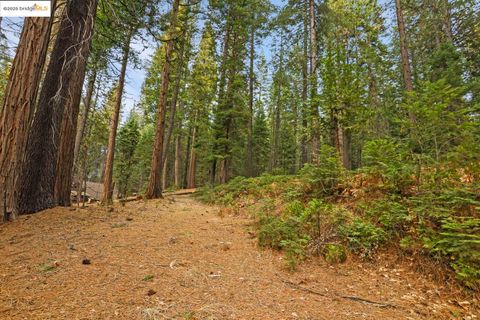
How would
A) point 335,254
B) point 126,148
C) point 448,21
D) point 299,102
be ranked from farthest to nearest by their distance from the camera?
point 126,148
point 448,21
point 299,102
point 335,254

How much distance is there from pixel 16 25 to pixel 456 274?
7567 mm

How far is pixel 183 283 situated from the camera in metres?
2.41

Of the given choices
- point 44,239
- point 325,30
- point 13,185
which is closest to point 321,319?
point 44,239

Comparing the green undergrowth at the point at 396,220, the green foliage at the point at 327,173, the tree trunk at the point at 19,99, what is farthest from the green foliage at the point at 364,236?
the tree trunk at the point at 19,99

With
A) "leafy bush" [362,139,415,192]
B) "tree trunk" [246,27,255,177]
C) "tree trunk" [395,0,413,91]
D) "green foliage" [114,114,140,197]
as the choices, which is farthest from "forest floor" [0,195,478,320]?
"green foliage" [114,114,140,197]

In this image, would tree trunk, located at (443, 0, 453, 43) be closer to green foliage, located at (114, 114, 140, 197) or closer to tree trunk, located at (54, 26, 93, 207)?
tree trunk, located at (54, 26, 93, 207)

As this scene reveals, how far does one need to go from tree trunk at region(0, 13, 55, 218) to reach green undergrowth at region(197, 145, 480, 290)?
440 centimetres

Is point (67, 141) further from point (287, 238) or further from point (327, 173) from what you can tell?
point (327, 173)

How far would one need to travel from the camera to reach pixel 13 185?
3975 millimetres

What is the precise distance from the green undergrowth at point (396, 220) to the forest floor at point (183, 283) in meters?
0.24

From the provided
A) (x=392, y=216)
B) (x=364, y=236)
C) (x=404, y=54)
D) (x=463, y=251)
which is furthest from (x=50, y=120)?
(x=404, y=54)

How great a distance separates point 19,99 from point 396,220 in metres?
6.51

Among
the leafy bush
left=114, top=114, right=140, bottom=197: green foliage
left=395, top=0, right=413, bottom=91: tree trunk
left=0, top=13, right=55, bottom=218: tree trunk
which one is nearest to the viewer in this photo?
left=0, top=13, right=55, bottom=218: tree trunk

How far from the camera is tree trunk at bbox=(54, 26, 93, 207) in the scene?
5.34 metres
